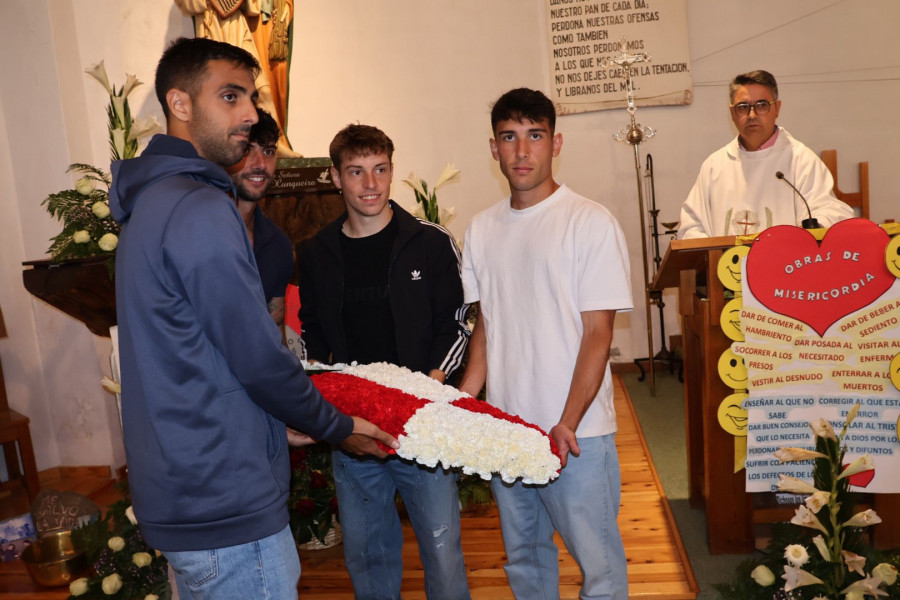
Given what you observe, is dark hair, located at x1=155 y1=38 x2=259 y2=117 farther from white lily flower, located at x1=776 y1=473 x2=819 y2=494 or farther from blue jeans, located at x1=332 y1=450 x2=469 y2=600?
white lily flower, located at x1=776 y1=473 x2=819 y2=494

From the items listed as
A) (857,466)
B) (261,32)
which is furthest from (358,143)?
(261,32)

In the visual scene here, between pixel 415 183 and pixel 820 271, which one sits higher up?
pixel 415 183

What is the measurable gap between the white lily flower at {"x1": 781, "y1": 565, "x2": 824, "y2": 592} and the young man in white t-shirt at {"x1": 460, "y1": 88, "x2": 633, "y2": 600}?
440 mm

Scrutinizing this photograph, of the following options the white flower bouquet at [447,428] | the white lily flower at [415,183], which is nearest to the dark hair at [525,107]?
the white flower bouquet at [447,428]

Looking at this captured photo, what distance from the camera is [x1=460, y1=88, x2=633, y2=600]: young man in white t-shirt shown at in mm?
2004

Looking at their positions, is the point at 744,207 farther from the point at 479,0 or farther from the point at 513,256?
the point at 479,0

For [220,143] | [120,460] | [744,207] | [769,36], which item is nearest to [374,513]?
[220,143]

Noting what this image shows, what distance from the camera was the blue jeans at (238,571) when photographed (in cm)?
146

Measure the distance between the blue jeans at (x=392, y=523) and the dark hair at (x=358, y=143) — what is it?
894 millimetres

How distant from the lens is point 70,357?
475 cm

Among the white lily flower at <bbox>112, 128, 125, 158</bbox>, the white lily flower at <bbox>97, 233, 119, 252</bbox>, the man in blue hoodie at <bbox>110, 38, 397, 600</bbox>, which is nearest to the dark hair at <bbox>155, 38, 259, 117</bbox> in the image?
the man in blue hoodie at <bbox>110, 38, 397, 600</bbox>

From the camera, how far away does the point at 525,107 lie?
2.12m

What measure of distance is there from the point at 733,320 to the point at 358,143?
1.42 m

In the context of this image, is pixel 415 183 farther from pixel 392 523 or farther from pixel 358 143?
pixel 392 523
